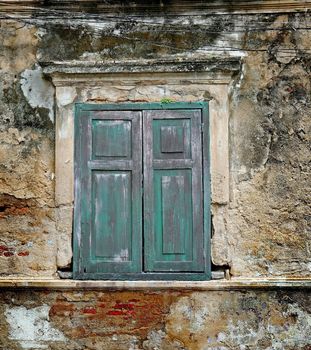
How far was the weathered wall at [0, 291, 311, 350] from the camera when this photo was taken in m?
5.89

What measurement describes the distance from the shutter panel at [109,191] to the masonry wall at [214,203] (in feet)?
0.56

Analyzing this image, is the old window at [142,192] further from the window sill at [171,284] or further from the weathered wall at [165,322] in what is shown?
the weathered wall at [165,322]

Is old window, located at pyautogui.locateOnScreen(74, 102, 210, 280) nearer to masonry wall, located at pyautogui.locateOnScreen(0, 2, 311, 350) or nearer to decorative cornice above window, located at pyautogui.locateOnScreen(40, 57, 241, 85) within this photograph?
masonry wall, located at pyautogui.locateOnScreen(0, 2, 311, 350)

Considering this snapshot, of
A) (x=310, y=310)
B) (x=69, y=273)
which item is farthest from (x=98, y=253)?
(x=310, y=310)

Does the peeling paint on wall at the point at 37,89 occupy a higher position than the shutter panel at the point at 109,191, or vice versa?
the peeling paint on wall at the point at 37,89

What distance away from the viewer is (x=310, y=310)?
A: 233 inches

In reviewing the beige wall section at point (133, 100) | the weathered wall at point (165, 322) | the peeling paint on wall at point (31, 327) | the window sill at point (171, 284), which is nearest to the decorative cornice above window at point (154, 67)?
the beige wall section at point (133, 100)

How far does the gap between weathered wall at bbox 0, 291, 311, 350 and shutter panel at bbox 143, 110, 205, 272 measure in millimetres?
292

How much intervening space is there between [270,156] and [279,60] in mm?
791

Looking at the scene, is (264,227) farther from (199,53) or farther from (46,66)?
(46,66)

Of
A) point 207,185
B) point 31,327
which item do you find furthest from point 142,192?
point 31,327

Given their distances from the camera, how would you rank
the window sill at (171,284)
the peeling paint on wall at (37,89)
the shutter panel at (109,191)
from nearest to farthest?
1. the window sill at (171,284)
2. the shutter panel at (109,191)
3. the peeling paint on wall at (37,89)

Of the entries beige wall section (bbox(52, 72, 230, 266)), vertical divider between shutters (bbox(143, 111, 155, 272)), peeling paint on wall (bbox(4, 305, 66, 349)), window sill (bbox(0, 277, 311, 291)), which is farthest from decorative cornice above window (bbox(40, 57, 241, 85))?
peeling paint on wall (bbox(4, 305, 66, 349))

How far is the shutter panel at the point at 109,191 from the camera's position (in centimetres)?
599
